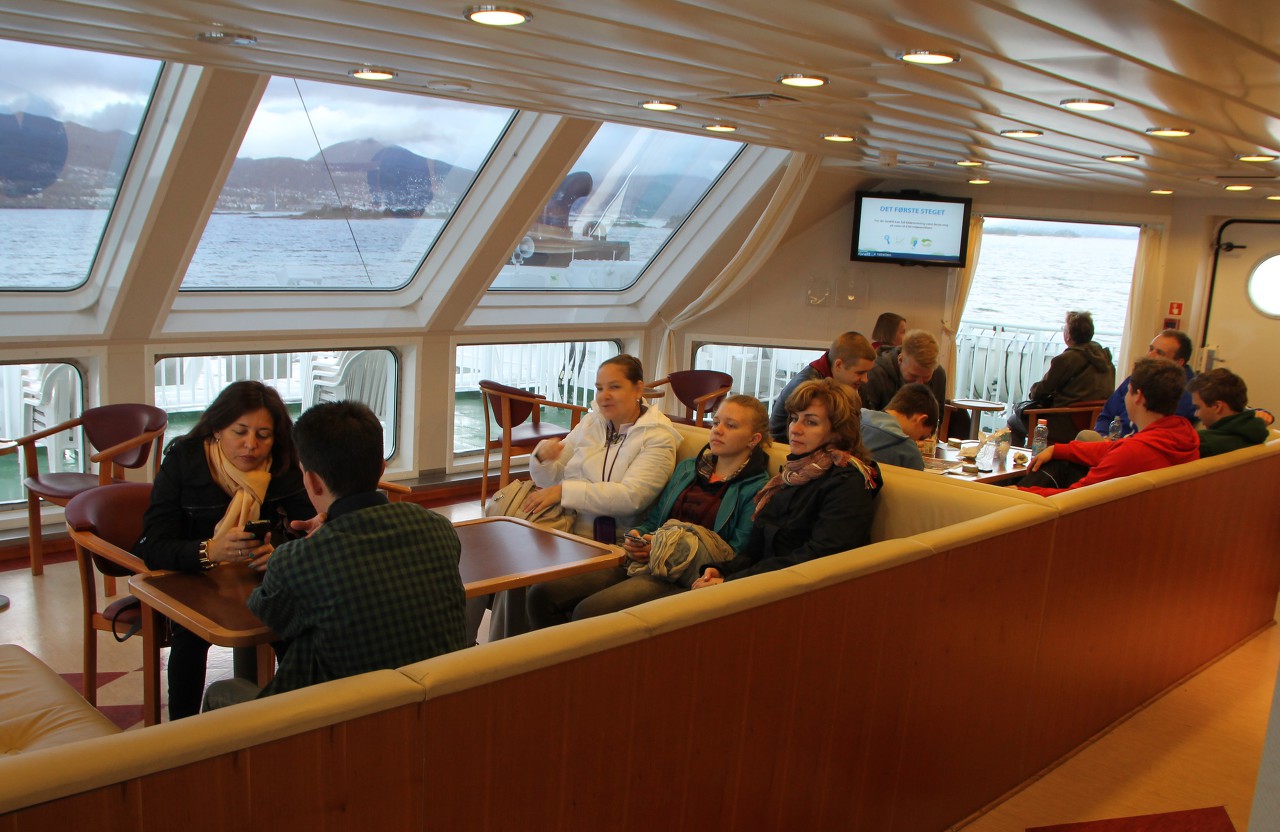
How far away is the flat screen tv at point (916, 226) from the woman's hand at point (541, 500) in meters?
5.88

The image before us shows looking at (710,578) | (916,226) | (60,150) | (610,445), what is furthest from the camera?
(916,226)

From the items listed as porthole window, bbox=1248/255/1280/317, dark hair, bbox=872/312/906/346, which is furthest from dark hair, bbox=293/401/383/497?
porthole window, bbox=1248/255/1280/317

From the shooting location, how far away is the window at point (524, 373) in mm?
8398

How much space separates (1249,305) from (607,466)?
7.70 m

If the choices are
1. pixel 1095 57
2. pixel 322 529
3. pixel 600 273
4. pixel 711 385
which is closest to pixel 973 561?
pixel 1095 57

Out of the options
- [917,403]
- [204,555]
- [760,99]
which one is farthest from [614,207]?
[204,555]

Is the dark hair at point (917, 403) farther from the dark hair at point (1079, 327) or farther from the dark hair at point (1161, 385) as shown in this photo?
the dark hair at point (1079, 327)

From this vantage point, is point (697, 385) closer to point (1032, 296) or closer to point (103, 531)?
point (1032, 296)

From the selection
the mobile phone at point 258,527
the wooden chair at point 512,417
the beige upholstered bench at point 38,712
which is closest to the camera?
the beige upholstered bench at point 38,712

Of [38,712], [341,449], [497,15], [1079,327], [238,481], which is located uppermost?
[497,15]

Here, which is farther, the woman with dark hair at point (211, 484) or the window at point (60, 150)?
the window at point (60, 150)

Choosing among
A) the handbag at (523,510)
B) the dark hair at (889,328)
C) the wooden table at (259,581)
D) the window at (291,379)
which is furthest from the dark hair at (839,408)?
the dark hair at (889,328)

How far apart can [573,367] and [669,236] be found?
138 centimetres

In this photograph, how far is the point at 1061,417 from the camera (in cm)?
793
